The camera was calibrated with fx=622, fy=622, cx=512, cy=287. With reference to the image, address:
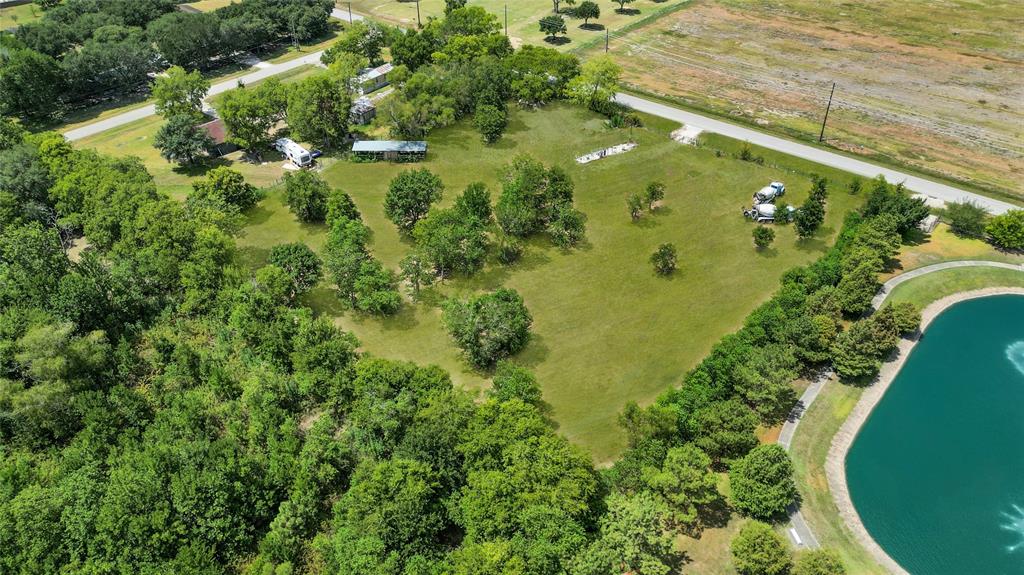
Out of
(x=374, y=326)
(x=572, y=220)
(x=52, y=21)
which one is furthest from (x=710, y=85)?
(x=52, y=21)

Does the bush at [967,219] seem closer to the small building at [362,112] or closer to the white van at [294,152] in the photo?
the small building at [362,112]

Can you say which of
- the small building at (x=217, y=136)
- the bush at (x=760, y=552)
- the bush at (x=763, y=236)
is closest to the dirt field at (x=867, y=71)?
the bush at (x=763, y=236)

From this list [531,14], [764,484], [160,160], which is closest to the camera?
[764,484]

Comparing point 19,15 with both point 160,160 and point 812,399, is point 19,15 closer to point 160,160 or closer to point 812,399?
point 160,160

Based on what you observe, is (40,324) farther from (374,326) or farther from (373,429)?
(373,429)

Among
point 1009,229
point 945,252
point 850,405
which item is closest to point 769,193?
point 945,252
